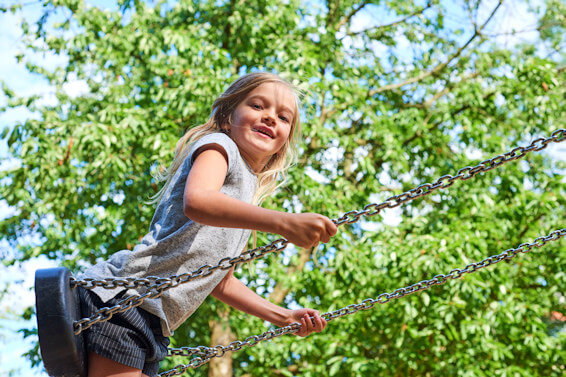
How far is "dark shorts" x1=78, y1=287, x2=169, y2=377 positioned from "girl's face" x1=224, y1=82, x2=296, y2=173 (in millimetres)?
494

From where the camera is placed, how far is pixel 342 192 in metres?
5.31

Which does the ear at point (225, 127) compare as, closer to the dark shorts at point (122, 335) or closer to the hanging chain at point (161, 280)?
the hanging chain at point (161, 280)

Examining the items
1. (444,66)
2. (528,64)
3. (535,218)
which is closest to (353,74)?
(444,66)

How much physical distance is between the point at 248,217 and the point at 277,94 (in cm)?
57

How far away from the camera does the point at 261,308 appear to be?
1.88 m

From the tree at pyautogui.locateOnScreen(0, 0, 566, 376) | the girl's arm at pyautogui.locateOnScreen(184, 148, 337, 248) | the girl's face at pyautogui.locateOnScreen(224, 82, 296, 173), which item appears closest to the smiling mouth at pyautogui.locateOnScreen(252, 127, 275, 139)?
the girl's face at pyautogui.locateOnScreen(224, 82, 296, 173)

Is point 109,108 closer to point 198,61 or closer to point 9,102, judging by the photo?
point 198,61

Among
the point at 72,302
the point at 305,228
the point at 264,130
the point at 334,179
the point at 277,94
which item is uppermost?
the point at 334,179

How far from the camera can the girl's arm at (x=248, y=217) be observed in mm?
1268

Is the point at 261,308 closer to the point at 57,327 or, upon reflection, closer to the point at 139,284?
the point at 139,284

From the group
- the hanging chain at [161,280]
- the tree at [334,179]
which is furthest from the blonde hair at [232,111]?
the tree at [334,179]

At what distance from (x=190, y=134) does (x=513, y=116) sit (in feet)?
15.3

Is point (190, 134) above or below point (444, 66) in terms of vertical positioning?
below

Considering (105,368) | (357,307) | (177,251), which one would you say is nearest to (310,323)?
(357,307)
